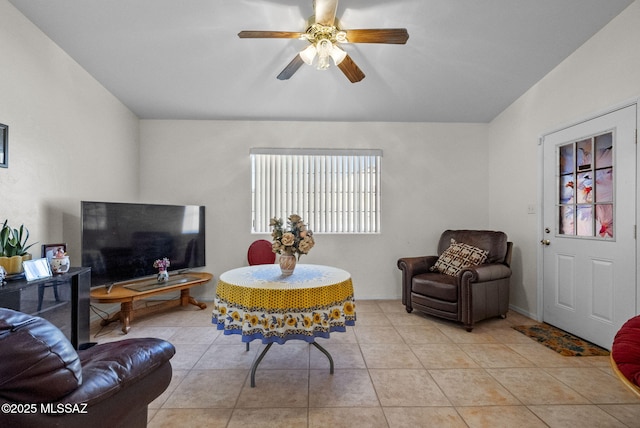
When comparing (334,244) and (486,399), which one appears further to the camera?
(334,244)

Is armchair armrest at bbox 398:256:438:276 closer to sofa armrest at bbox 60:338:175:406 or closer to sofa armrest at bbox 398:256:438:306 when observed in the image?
sofa armrest at bbox 398:256:438:306

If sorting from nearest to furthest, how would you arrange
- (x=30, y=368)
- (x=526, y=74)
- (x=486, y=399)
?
(x=30, y=368), (x=486, y=399), (x=526, y=74)

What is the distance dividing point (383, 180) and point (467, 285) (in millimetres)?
1804

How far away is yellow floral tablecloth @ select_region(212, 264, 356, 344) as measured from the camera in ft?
5.92

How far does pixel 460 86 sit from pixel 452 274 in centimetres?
217

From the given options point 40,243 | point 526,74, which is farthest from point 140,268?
point 526,74

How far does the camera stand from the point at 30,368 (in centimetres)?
83

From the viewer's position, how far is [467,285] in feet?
9.55

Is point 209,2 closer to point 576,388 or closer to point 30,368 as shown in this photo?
point 30,368

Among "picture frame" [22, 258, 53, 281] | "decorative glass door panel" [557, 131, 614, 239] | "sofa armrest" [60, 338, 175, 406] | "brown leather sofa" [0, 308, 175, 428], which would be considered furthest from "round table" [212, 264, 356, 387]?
"decorative glass door panel" [557, 131, 614, 239]

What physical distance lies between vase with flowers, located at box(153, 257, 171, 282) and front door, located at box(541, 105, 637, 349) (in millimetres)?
4249

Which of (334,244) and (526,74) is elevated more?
(526,74)

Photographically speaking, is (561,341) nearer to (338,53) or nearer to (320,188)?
(320,188)

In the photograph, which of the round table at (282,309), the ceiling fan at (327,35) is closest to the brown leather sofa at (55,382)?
the round table at (282,309)
